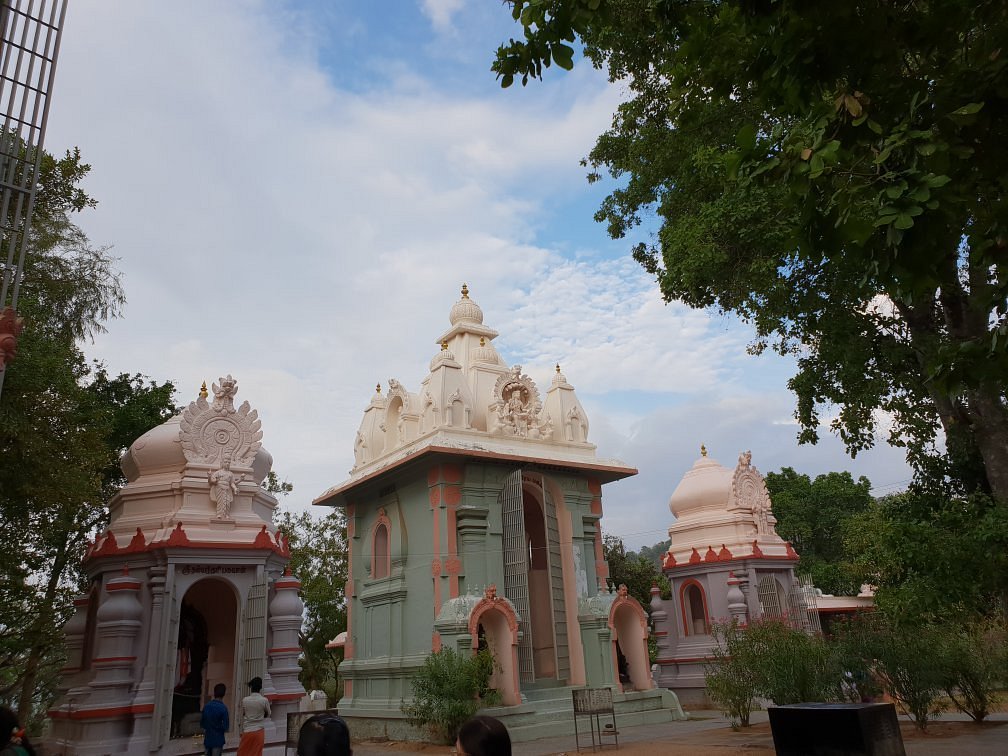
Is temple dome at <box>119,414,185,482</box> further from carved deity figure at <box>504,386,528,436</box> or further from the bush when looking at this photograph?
the bush

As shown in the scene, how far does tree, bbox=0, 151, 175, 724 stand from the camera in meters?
10.5

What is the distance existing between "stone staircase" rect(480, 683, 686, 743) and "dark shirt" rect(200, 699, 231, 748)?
16.4 feet

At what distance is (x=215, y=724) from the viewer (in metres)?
9.38

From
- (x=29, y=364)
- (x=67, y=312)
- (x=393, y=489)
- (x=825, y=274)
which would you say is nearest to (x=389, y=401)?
(x=393, y=489)

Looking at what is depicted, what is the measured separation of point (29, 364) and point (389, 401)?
9.32 metres

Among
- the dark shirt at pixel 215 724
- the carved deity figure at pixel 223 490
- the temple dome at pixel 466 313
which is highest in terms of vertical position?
the temple dome at pixel 466 313

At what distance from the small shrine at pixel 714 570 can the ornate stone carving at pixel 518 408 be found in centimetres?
636

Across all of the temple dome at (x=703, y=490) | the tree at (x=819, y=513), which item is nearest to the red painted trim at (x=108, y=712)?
the temple dome at (x=703, y=490)

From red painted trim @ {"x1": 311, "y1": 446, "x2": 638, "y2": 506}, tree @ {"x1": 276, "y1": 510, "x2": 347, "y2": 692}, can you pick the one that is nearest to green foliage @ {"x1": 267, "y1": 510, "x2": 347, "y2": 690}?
tree @ {"x1": 276, "y1": 510, "x2": 347, "y2": 692}

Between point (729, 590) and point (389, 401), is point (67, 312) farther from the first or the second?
point (729, 590)

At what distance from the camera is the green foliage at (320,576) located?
25.5 metres

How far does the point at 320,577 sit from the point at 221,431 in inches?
565

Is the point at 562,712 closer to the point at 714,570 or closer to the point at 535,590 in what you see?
the point at 535,590

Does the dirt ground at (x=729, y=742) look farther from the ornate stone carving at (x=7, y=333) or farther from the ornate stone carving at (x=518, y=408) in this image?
the ornate stone carving at (x=7, y=333)
